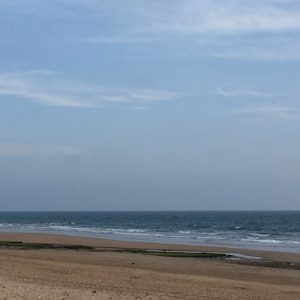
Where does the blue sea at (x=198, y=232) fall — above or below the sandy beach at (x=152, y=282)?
above

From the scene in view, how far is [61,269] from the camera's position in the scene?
20.4 m

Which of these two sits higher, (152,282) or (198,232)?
(198,232)

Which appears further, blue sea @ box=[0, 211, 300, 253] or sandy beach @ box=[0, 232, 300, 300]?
blue sea @ box=[0, 211, 300, 253]

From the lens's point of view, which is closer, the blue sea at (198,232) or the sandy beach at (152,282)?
the sandy beach at (152,282)

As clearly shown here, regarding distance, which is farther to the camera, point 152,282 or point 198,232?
point 198,232

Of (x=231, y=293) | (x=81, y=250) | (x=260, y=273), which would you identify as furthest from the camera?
(x=81, y=250)

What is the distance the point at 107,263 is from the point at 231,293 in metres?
11.0

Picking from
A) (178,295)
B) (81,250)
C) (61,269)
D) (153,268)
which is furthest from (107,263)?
(178,295)

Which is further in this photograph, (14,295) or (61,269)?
(61,269)

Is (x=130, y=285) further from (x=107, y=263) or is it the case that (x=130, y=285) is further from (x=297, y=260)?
(x=297, y=260)

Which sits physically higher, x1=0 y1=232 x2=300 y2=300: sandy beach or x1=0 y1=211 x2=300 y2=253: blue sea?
x1=0 y1=211 x2=300 y2=253: blue sea

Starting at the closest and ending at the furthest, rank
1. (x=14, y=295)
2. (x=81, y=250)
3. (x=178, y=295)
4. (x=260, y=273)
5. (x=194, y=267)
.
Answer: (x=14, y=295) → (x=178, y=295) → (x=260, y=273) → (x=194, y=267) → (x=81, y=250)

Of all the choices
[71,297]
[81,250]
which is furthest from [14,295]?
[81,250]

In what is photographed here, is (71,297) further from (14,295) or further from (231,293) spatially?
(231,293)
